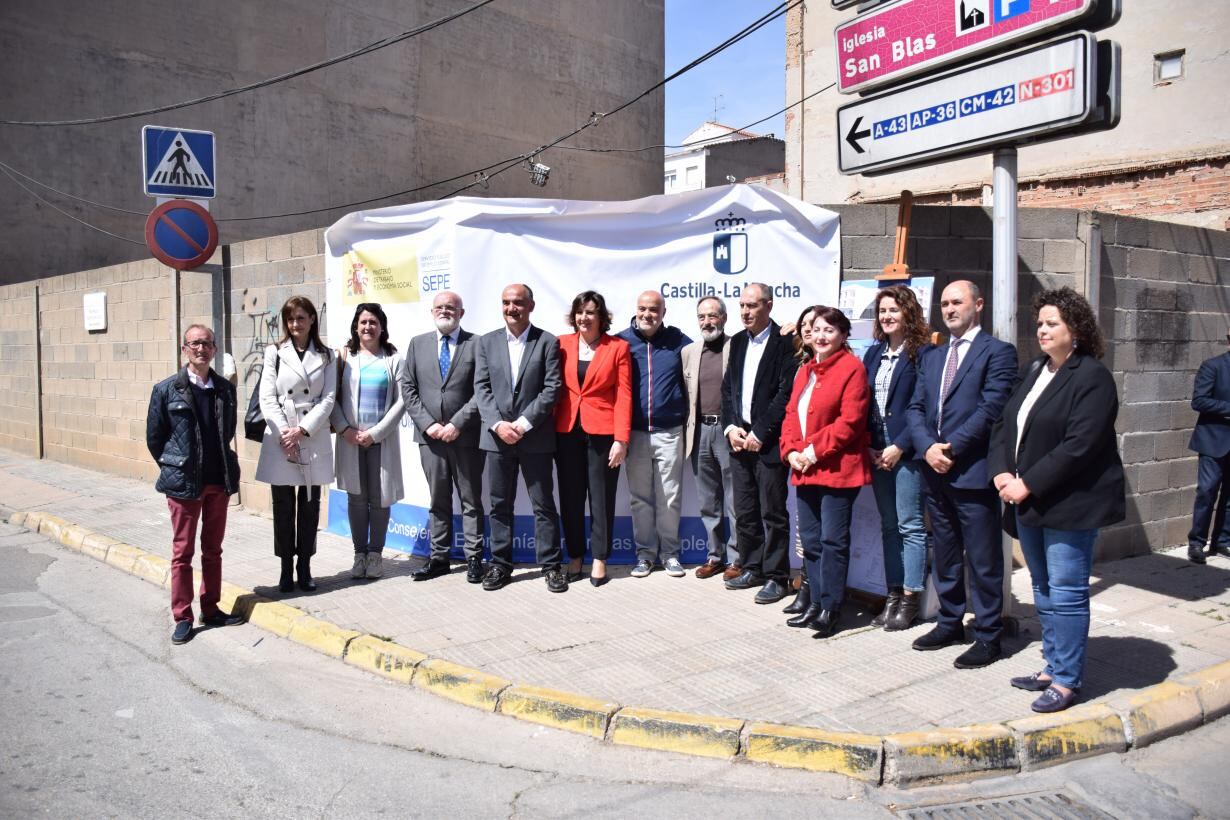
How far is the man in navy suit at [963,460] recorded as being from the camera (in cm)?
488

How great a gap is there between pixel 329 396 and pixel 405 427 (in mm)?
1131

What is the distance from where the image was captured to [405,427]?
24.9 feet

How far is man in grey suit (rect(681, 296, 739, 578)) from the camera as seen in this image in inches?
257

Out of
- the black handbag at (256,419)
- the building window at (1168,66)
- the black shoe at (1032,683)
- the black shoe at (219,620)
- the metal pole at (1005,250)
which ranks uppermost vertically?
the building window at (1168,66)

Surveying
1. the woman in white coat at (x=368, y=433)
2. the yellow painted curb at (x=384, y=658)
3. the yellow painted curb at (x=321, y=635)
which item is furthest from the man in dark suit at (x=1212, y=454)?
the yellow painted curb at (x=321, y=635)

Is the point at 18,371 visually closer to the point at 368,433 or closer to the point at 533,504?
the point at 368,433

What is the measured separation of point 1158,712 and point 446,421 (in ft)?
15.1

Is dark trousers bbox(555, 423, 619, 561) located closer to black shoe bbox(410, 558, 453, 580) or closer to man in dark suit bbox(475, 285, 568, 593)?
man in dark suit bbox(475, 285, 568, 593)

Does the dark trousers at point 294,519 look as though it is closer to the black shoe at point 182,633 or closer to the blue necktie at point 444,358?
the black shoe at point 182,633

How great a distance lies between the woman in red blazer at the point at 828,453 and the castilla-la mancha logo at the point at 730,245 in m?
1.65

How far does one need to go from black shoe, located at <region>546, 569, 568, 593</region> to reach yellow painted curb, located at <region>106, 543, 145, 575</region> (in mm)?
3583

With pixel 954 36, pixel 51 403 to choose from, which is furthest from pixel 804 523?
pixel 51 403

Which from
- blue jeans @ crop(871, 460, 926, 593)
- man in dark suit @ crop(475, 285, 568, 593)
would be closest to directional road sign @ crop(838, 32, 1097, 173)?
blue jeans @ crop(871, 460, 926, 593)

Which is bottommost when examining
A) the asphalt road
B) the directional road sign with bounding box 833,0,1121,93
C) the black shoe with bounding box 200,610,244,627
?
the asphalt road
